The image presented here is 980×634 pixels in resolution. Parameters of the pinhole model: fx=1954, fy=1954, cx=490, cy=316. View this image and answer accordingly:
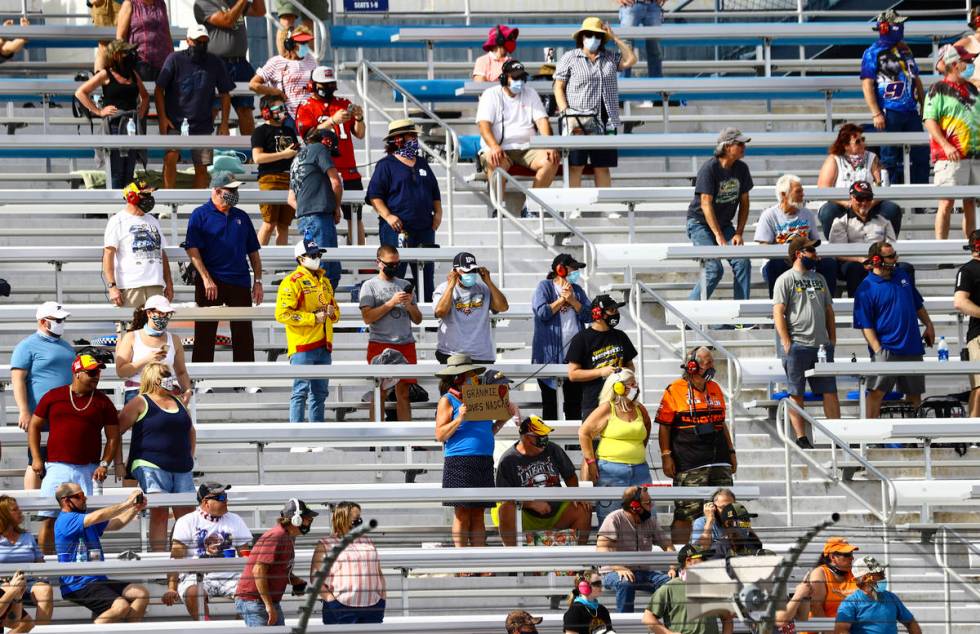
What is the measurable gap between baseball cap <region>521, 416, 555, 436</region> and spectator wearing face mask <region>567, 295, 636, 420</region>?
924 millimetres

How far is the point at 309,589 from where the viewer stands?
877 cm

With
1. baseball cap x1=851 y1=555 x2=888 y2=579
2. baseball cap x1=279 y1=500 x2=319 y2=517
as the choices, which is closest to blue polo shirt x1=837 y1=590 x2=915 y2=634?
baseball cap x1=851 y1=555 x2=888 y2=579

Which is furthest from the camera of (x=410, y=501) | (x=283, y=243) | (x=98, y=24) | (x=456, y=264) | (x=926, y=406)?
(x=98, y=24)

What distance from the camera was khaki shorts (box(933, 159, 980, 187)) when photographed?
15688 millimetres

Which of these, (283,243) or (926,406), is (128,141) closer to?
(283,243)

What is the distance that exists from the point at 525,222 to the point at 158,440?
4745 millimetres

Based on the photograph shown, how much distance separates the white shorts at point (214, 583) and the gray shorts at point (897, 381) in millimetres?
5103

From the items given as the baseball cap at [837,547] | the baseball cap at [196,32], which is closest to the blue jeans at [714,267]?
the baseball cap at [837,547]

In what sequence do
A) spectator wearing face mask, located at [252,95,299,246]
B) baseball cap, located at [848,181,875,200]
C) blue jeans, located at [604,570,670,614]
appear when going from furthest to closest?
spectator wearing face mask, located at [252,95,299,246] < baseball cap, located at [848,181,875,200] < blue jeans, located at [604,570,670,614]

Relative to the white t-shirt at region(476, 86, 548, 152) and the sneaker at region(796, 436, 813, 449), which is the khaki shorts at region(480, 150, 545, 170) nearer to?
the white t-shirt at region(476, 86, 548, 152)

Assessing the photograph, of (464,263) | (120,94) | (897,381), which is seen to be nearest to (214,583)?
(464,263)

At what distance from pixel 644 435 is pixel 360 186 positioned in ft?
13.5

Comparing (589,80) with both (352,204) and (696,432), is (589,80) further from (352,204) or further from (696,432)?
(696,432)

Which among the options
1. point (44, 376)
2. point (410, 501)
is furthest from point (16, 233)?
point (410, 501)
